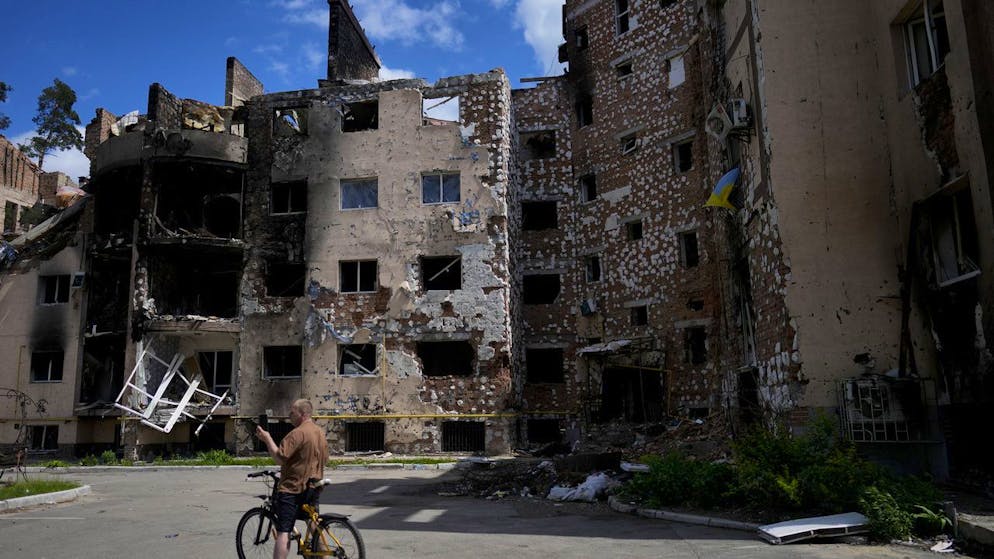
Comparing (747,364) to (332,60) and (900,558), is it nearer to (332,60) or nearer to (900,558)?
(900,558)

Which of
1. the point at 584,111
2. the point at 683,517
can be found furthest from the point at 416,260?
the point at 683,517

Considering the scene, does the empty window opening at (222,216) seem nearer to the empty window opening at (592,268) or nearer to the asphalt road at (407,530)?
the empty window opening at (592,268)

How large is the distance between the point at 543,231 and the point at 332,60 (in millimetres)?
11299

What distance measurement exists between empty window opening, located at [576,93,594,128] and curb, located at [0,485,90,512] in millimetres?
22502

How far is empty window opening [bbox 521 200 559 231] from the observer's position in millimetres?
29828

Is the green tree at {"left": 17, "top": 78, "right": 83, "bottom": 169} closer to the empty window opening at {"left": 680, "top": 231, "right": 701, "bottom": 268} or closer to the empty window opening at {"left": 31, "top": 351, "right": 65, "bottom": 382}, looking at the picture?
the empty window opening at {"left": 31, "top": 351, "right": 65, "bottom": 382}

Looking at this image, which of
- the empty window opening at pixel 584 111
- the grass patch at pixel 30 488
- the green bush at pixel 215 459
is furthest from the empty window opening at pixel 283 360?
the empty window opening at pixel 584 111

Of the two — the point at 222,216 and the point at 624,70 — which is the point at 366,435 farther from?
the point at 624,70

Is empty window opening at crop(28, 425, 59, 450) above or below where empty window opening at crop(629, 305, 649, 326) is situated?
below

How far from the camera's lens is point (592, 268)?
2827cm

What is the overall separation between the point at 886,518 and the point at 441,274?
1886 cm

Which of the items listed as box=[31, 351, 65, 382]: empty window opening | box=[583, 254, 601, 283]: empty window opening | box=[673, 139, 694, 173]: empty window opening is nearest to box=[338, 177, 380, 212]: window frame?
box=[583, 254, 601, 283]: empty window opening

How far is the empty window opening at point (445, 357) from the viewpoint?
25297 millimetres

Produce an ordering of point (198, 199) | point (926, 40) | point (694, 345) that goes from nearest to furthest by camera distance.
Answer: point (926, 40)
point (694, 345)
point (198, 199)
